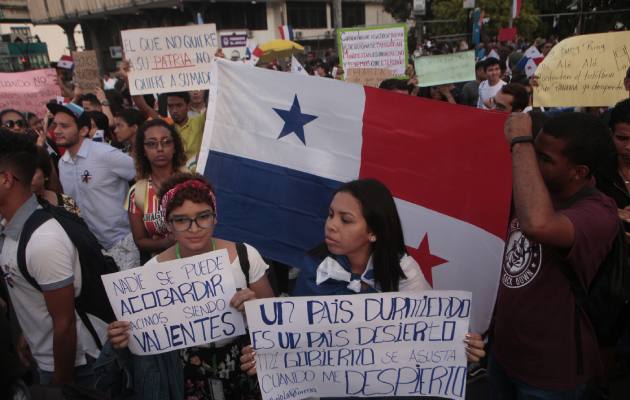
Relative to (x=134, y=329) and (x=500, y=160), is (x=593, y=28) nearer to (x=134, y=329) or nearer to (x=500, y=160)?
(x=500, y=160)

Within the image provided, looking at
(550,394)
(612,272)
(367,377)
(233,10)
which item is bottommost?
(550,394)

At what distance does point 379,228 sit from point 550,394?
94cm

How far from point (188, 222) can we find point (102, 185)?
1.88 metres

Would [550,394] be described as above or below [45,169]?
below

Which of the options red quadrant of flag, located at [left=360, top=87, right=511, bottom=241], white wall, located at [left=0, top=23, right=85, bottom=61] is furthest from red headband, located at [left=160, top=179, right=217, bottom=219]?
white wall, located at [left=0, top=23, right=85, bottom=61]

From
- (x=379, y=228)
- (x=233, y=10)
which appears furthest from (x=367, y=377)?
(x=233, y=10)

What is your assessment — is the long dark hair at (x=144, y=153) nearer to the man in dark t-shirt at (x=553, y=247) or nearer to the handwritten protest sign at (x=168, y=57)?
the handwritten protest sign at (x=168, y=57)

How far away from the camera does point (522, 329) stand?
189 cm

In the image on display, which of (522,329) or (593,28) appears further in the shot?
(593,28)

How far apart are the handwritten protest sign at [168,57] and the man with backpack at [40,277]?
3041 mm

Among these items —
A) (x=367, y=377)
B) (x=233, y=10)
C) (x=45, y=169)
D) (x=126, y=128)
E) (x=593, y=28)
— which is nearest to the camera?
(x=367, y=377)

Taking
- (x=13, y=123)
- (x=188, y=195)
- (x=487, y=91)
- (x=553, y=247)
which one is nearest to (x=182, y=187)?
(x=188, y=195)

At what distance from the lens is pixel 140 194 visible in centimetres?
310

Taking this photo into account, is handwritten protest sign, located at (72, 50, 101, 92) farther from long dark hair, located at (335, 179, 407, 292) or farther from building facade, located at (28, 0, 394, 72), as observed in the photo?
building facade, located at (28, 0, 394, 72)
